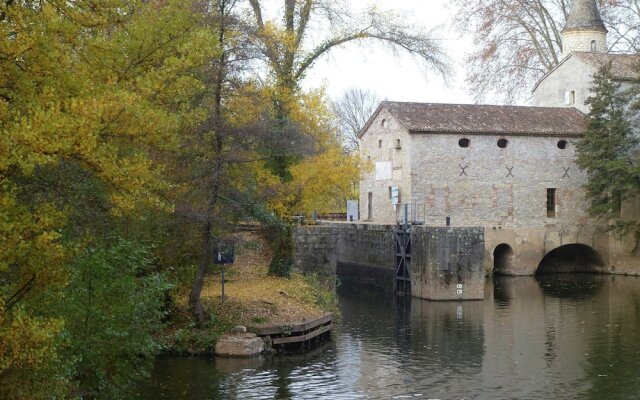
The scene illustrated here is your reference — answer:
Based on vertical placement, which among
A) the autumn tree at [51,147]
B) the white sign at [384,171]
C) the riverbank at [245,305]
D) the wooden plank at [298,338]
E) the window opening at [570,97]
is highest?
the window opening at [570,97]

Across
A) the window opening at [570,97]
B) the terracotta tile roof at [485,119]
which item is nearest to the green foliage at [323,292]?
the terracotta tile roof at [485,119]

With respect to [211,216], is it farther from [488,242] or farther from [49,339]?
[488,242]

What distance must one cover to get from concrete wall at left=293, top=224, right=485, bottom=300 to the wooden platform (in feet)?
20.1

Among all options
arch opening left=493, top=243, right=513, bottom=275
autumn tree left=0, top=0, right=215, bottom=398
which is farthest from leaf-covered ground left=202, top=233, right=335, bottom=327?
arch opening left=493, top=243, right=513, bottom=275

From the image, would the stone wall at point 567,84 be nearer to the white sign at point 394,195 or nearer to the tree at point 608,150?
the tree at point 608,150

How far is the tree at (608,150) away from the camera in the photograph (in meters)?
35.1

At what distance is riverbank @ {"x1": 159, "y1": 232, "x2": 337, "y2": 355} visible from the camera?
17344 millimetres

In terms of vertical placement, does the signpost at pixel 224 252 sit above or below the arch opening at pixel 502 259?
above

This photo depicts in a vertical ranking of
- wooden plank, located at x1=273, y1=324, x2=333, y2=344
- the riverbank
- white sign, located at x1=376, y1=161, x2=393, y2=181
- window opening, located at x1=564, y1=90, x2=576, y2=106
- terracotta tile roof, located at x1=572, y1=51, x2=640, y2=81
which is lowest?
wooden plank, located at x1=273, y1=324, x2=333, y2=344

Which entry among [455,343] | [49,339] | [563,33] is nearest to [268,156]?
[455,343]

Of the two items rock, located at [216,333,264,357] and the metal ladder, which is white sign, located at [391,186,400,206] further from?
rock, located at [216,333,264,357]

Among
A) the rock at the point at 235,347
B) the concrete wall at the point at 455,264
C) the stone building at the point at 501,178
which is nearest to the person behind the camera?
the rock at the point at 235,347

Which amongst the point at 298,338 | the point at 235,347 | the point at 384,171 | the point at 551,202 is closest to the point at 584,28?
the point at 551,202

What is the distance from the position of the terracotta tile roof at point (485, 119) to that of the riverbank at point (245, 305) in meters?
12.4
